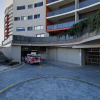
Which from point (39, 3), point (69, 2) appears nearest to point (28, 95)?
point (69, 2)

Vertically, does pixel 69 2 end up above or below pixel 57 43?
above

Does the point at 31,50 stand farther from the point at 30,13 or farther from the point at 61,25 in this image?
the point at 30,13

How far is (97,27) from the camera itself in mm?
6652

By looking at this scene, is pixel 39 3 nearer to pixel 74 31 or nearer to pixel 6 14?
pixel 74 31

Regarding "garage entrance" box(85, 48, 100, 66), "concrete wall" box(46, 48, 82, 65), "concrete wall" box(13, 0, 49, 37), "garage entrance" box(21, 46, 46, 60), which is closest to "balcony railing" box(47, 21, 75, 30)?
"concrete wall" box(13, 0, 49, 37)

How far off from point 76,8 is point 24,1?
56.8 feet

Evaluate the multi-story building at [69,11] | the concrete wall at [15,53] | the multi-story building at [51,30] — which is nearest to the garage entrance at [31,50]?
the multi-story building at [51,30]

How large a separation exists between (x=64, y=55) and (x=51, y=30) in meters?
7.46

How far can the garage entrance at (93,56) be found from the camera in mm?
14825

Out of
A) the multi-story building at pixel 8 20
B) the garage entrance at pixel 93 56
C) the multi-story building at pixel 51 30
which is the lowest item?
the garage entrance at pixel 93 56

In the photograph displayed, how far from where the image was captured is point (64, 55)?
18.7 m

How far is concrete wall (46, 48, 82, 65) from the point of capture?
1610 centimetres

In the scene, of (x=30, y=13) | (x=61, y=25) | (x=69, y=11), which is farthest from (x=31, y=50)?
(x=69, y=11)

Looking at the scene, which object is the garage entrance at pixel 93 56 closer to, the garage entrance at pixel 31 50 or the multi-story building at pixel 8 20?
the garage entrance at pixel 31 50
